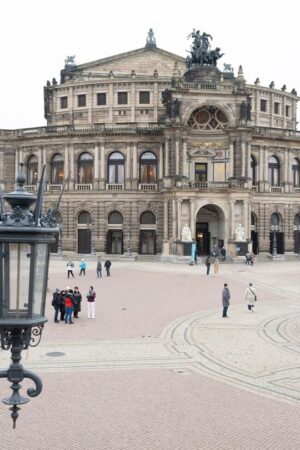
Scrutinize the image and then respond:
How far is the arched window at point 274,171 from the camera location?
217ft

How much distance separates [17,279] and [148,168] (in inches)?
2276

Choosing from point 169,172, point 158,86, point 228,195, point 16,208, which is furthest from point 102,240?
point 16,208

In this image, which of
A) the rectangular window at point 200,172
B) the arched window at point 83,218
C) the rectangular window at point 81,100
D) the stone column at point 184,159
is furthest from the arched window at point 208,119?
the rectangular window at point 81,100

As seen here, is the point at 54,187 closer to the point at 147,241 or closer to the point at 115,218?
the point at 115,218

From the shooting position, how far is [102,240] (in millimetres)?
63469

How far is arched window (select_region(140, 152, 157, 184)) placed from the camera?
6391 centimetres

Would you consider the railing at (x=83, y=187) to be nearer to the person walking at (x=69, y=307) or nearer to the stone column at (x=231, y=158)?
the stone column at (x=231, y=158)

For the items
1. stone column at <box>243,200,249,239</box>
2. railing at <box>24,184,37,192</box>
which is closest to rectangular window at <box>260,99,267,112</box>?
stone column at <box>243,200,249,239</box>

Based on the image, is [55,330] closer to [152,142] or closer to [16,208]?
[16,208]

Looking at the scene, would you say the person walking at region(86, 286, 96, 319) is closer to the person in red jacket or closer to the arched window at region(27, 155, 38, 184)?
the person in red jacket

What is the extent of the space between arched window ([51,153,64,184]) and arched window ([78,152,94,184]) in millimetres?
2463

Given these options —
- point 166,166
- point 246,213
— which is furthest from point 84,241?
point 246,213

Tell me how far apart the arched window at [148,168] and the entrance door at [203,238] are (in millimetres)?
8027

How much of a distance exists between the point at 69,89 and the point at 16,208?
6911 centimetres
